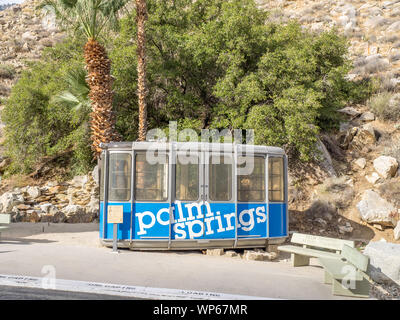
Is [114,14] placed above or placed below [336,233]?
above

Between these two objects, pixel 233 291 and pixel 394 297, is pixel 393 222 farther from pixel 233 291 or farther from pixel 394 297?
pixel 233 291

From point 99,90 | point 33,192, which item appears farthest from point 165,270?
point 33,192

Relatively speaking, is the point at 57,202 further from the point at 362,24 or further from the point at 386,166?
the point at 362,24

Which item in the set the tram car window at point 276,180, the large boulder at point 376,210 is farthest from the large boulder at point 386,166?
the tram car window at point 276,180

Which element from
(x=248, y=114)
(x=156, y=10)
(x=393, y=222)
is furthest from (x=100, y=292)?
(x=156, y=10)

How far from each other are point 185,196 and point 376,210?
368 inches

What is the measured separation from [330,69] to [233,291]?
15.2 metres

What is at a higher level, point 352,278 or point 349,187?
point 349,187

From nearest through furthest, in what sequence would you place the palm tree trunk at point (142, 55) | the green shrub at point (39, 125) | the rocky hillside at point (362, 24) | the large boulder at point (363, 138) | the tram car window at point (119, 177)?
1. the tram car window at point (119, 177)
2. the palm tree trunk at point (142, 55)
3. the green shrub at point (39, 125)
4. the large boulder at point (363, 138)
5. the rocky hillside at point (362, 24)

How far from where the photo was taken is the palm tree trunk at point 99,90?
13.6 meters

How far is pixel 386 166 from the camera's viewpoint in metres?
16.3

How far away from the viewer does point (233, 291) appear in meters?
5.54

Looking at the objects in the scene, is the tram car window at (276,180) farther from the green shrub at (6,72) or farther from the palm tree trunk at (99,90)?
the green shrub at (6,72)

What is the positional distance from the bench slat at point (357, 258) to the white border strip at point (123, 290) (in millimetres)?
1636
